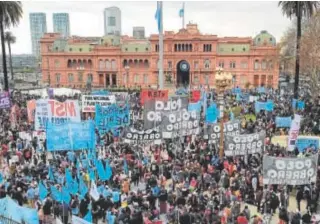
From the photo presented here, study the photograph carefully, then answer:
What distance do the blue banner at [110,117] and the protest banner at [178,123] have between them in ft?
15.5

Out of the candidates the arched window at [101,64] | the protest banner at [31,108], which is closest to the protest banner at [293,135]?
the protest banner at [31,108]

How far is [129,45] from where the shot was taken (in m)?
73.4

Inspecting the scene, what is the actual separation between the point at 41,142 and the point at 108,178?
6.42 metres

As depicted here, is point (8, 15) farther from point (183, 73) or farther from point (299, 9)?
point (183, 73)

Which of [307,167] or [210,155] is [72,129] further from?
[307,167]

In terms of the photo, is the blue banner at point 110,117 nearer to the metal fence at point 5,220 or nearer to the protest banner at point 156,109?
the protest banner at point 156,109

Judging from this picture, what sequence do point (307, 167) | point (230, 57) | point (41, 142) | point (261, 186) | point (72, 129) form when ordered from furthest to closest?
point (230, 57) < point (41, 142) < point (72, 129) < point (261, 186) < point (307, 167)

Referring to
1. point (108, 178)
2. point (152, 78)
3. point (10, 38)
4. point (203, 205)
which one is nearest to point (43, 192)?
point (108, 178)

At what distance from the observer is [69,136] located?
16.2m

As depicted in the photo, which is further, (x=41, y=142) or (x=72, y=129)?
(x=41, y=142)

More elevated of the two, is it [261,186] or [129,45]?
[129,45]

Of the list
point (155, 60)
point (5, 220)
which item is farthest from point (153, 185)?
point (155, 60)

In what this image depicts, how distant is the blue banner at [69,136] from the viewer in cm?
1591

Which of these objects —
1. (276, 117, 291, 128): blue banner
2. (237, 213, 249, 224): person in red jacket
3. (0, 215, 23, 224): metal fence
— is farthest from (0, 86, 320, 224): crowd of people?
(276, 117, 291, 128): blue banner
